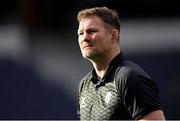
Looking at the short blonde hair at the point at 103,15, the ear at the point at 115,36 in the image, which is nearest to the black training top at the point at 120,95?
the ear at the point at 115,36

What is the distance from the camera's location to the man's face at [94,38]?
3846 millimetres

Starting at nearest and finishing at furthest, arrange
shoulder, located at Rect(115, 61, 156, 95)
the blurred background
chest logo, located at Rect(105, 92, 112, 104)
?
shoulder, located at Rect(115, 61, 156, 95) < chest logo, located at Rect(105, 92, 112, 104) < the blurred background

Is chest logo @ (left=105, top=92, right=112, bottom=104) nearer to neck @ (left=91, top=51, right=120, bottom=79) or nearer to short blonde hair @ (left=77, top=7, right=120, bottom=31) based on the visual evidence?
neck @ (left=91, top=51, right=120, bottom=79)

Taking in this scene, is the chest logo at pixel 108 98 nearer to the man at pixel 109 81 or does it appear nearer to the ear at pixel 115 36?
the man at pixel 109 81

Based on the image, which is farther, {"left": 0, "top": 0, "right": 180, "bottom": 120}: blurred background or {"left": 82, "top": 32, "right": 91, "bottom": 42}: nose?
{"left": 0, "top": 0, "right": 180, "bottom": 120}: blurred background

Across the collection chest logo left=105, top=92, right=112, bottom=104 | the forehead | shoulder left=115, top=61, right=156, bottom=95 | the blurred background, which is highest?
the forehead

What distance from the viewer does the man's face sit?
3846 mm

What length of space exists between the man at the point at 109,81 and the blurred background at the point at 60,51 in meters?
6.22

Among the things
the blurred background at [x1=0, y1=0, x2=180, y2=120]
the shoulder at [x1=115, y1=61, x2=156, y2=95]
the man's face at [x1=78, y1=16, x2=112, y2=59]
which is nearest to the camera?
the shoulder at [x1=115, y1=61, x2=156, y2=95]

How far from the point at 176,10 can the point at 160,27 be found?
394 mm

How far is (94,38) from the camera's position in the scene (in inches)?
152

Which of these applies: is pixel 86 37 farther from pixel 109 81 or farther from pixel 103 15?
pixel 109 81

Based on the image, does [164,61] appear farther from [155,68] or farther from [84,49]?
[84,49]

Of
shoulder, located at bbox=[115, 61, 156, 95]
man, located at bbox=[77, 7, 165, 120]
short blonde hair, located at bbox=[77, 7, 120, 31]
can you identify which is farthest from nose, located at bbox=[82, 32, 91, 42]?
shoulder, located at bbox=[115, 61, 156, 95]
